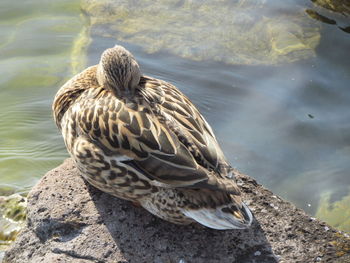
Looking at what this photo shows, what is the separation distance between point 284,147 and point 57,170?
329 centimetres

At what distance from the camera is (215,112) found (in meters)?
8.09

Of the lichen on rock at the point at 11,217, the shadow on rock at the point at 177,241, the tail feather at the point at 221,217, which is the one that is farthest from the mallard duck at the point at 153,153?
the lichen on rock at the point at 11,217

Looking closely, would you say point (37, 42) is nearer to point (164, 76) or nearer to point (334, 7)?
point (164, 76)

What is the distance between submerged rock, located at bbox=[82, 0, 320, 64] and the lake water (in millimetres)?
25

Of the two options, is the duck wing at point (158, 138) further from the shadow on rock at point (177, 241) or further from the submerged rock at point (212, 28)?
the submerged rock at point (212, 28)

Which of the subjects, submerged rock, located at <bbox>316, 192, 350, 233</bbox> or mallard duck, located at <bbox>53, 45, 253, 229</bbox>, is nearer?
mallard duck, located at <bbox>53, 45, 253, 229</bbox>

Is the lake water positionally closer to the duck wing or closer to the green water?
the green water

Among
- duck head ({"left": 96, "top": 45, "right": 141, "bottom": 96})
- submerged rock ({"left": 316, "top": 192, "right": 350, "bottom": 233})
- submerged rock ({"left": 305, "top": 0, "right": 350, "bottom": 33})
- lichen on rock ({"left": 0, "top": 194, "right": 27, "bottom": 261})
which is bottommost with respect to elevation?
lichen on rock ({"left": 0, "top": 194, "right": 27, "bottom": 261})

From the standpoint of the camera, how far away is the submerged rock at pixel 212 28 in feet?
30.5

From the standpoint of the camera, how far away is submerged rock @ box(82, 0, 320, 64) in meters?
9.30

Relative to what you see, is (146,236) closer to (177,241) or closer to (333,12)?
(177,241)

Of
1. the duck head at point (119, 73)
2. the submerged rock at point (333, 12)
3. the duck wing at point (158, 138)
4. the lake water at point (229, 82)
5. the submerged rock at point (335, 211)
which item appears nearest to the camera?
the duck wing at point (158, 138)

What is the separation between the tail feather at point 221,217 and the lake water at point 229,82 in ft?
7.90

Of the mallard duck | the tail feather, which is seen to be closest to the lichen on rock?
the mallard duck
